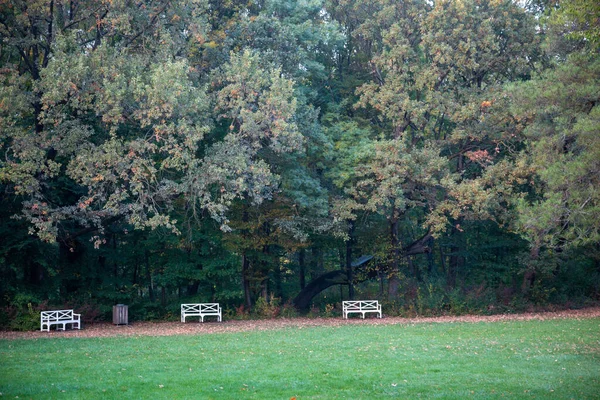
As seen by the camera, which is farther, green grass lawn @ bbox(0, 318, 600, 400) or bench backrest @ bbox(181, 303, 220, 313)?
bench backrest @ bbox(181, 303, 220, 313)

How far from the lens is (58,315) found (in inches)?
797

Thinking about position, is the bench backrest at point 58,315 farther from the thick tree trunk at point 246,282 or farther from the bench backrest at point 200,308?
the thick tree trunk at point 246,282

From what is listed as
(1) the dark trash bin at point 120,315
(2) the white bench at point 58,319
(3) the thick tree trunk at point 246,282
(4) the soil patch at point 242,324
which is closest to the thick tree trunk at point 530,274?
(4) the soil patch at point 242,324

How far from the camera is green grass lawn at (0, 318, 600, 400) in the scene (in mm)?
9867

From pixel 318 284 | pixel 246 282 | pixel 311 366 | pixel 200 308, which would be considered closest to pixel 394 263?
pixel 318 284

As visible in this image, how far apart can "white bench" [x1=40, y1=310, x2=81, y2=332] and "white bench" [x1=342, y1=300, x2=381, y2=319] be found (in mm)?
9966

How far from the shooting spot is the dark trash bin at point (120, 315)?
2136 centimetres

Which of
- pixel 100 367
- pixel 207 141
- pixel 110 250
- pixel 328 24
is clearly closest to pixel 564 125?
pixel 328 24

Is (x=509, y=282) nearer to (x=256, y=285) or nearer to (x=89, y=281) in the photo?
(x=256, y=285)

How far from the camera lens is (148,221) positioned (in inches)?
739

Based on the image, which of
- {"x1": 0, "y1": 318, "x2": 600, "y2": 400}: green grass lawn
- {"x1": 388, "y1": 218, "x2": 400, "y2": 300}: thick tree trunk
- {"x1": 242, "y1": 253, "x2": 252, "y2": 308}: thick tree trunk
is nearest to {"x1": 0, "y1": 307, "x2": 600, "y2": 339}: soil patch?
{"x1": 0, "y1": 318, "x2": 600, "y2": 400}: green grass lawn

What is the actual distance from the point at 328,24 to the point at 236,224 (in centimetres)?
863

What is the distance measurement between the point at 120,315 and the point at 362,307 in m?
9.41

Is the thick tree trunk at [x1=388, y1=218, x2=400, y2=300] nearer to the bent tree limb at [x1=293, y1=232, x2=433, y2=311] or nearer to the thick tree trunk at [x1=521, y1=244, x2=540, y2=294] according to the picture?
the bent tree limb at [x1=293, y1=232, x2=433, y2=311]
